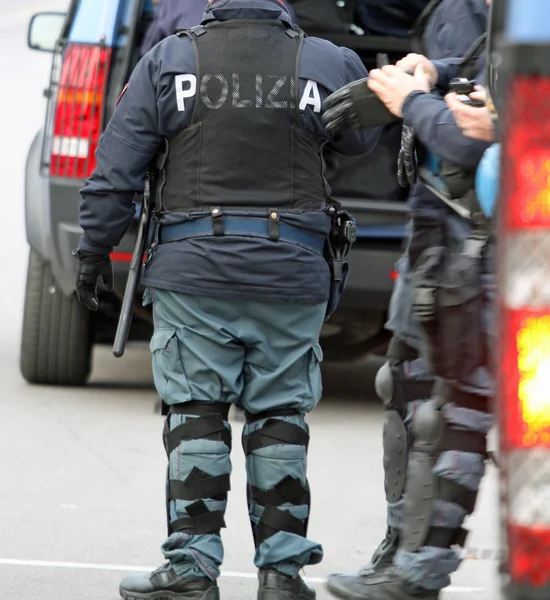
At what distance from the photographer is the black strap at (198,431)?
12.0ft

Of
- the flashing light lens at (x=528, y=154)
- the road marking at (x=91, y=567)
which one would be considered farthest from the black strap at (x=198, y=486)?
the flashing light lens at (x=528, y=154)

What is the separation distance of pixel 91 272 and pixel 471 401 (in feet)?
3.77

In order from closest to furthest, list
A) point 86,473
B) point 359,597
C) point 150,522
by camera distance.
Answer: point 359,597 → point 150,522 → point 86,473

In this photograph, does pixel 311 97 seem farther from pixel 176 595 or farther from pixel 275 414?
pixel 176 595

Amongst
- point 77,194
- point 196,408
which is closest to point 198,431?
point 196,408

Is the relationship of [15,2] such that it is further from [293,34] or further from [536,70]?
[536,70]

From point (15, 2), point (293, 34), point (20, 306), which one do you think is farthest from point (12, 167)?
point (15, 2)

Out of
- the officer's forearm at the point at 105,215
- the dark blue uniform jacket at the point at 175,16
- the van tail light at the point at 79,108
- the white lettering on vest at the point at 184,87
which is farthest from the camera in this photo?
the van tail light at the point at 79,108

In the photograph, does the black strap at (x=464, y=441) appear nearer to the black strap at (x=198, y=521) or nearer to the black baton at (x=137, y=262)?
the black strap at (x=198, y=521)

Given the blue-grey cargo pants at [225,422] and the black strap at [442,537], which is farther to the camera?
the blue-grey cargo pants at [225,422]

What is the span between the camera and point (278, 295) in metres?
3.67

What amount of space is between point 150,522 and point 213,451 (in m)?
1.02

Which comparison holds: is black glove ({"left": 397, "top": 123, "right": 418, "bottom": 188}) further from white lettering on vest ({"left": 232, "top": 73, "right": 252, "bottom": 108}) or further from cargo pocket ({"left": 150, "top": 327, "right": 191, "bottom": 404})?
cargo pocket ({"left": 150, "top": 327, "right": 191, "bottom": 404})

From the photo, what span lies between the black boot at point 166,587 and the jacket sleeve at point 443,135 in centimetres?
125
